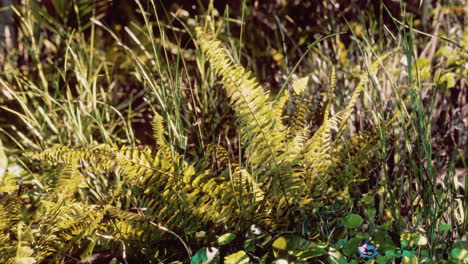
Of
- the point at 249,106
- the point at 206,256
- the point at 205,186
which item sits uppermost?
the point at 249,106

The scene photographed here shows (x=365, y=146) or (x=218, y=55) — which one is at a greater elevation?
(x=218, y=55)

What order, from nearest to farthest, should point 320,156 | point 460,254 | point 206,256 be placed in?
point 460,254, point 206,256, point 320,156

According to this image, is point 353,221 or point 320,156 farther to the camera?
point 320,156

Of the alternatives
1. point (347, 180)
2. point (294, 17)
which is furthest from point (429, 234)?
point (294, 17)

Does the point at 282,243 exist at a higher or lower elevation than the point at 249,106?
lower

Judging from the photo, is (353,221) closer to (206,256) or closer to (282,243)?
(282,243)

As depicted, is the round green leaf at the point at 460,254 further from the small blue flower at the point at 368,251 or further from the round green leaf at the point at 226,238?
the round green leaf at the point at 226,238

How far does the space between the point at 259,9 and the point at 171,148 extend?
1.44 meters

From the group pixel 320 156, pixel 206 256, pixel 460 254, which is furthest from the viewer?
pixel 320 156

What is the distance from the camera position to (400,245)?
3.30 feet

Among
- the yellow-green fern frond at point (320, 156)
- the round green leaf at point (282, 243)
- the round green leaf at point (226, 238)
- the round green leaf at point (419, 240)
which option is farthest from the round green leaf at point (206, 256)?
the round green leaf at point (419, 240)

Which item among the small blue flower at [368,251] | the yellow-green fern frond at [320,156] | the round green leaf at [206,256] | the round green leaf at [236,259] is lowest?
the round green leaf at [206,256]

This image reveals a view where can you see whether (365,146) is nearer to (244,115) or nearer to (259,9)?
(244,115)

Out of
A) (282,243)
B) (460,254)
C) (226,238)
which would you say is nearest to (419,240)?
(460,254)
